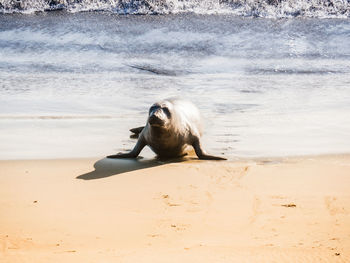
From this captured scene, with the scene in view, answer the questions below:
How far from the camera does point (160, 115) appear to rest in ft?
20.1

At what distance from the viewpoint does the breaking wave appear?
21844 millimetres

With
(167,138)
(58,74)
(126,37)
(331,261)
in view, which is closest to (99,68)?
(58,74)

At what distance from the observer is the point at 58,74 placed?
12812 mm

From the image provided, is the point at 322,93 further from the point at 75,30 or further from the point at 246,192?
the point at 75,30

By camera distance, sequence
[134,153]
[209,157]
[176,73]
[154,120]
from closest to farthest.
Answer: [154,120] < [209,157] < [134,153] < [176,73]

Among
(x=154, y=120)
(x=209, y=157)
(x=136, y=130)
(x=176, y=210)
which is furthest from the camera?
(x=136, y=130)

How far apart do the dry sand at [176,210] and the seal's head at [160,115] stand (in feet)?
1.40

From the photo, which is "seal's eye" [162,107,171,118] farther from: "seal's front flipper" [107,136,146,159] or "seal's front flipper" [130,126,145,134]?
"seal's front flipper" [130,126,145,134]

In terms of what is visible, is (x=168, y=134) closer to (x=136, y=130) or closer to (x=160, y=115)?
(x=160, y=115)

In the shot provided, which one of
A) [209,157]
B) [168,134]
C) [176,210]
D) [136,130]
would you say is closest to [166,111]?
[168,134]

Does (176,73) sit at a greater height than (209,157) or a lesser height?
lesser

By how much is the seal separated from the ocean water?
290 mm

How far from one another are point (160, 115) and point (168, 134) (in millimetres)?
343

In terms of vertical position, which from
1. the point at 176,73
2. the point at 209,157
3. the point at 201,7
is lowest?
the point at 176,73
